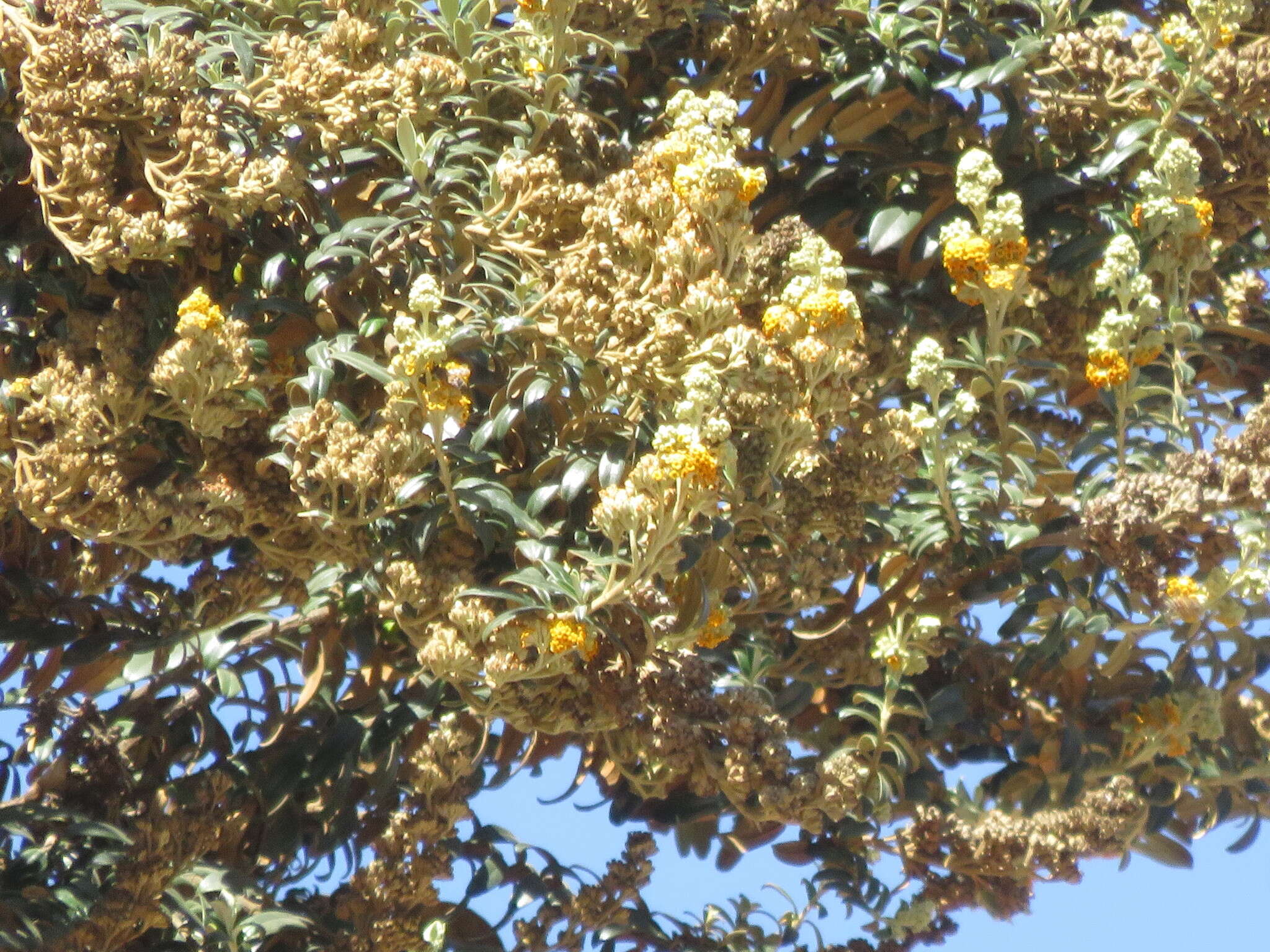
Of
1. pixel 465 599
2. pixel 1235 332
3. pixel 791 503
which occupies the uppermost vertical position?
pixel 1235 332

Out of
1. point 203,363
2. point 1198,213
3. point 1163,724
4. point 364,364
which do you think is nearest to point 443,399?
point 364,364

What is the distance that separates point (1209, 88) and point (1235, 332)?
58 centimetres

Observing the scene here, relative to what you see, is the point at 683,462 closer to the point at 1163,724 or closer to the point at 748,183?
the point at 748,183

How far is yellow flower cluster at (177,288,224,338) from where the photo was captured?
6.55 ft

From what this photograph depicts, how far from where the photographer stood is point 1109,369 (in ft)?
8.45

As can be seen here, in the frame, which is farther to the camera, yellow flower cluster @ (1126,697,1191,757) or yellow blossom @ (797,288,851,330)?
yellow flower cluster @ (1126,697,1191,757)

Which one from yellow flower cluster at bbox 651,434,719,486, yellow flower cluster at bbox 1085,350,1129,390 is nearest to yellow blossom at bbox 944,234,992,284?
Result: yellow flower cluster at bbox 1085,350,1129,390

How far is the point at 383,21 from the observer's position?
8.12ft

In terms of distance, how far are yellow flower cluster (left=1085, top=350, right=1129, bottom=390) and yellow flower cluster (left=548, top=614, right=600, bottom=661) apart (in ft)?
3.60

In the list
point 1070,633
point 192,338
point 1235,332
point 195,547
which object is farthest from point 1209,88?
point 195,547

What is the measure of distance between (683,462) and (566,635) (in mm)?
329

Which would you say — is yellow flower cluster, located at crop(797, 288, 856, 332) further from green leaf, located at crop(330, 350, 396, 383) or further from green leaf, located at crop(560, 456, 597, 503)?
green leaf, located at crop(330, 350, 396, 383)

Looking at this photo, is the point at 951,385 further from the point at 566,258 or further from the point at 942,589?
the point at 566,258

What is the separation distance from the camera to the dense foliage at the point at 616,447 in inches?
80.4
